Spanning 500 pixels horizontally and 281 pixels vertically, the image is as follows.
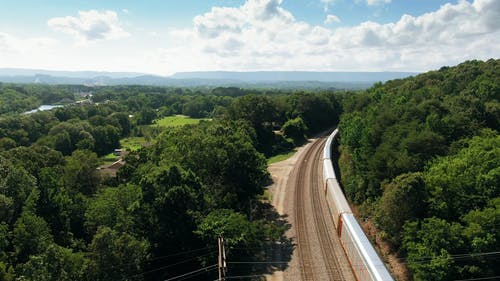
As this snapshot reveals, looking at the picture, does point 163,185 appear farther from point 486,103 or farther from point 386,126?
point 486,103

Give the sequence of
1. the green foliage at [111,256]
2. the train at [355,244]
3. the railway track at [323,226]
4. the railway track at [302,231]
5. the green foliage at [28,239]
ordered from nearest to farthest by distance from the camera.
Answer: the green foliage at [111,256]
the train at [355,244]
the green foliage at [28,239]
the railway track at [302,231]
the railway track at [323,226]

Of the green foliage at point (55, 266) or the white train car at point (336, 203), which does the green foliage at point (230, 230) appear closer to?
the green foliage at point (55, 266)

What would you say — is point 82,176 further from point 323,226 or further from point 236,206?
point 323,226

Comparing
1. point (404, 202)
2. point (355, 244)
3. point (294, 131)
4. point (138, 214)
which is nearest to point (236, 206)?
point (138, 214)

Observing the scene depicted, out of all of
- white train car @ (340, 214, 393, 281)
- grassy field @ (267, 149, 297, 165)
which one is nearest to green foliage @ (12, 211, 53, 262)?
white train car @ (340, 214, 393, 281)

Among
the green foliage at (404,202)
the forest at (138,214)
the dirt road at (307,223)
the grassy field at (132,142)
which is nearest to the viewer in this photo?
the forest at (138,214)

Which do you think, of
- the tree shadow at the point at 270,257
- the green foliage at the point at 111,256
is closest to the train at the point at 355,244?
the tree shadow at the point at 270,257

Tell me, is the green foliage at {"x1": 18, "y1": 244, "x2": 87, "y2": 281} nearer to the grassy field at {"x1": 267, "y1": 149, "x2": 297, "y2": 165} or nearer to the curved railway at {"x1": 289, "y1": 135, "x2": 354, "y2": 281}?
the curved railway at {"x1": 289, "y1": 135, "x2": 354, "y2": 281}
